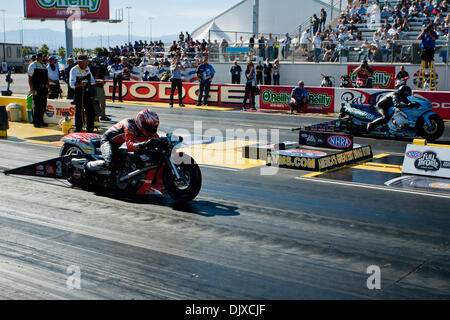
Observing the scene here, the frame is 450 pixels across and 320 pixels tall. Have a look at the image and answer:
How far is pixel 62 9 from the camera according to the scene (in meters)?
51.0

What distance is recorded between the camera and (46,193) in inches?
370

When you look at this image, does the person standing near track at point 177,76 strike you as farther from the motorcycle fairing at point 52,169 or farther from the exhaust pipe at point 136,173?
the exhaust pipe at point 136,173

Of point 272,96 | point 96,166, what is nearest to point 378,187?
point 96,166

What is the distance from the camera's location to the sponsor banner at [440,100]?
20422 mm

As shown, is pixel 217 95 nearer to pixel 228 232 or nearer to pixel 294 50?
pixel 294 50

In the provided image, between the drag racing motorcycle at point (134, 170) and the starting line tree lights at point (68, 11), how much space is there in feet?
143

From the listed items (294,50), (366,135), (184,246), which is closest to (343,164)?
(366,135)

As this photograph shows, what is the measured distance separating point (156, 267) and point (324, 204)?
3.72 metres

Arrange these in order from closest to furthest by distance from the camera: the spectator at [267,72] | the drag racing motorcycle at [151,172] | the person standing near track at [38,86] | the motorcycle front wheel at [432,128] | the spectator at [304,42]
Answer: the drag racing motorcycle at [151,172] < the motorcycle front wheel at [432,128] < the person standing near track at [38,86] < the spectator at [267,72] < the spectator at [304,42]

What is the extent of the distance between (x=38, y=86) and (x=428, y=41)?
49.2 feet

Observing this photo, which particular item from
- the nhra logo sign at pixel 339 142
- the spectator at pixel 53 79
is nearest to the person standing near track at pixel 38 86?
the spectator at pixel 53 79

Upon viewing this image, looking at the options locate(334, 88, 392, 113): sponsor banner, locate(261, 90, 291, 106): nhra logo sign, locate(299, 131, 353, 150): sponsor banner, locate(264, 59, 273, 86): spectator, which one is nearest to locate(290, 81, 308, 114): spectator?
locate(261, 90, 291, 106): nhra logo sign

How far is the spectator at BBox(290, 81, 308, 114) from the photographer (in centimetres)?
2275

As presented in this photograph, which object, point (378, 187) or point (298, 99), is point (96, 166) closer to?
point (378, 187)
